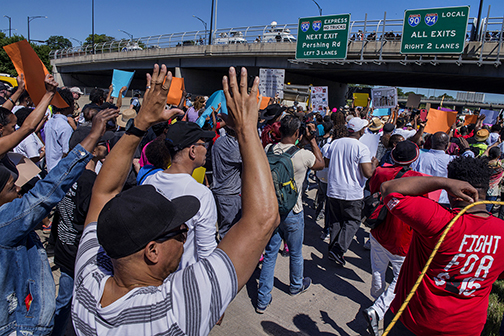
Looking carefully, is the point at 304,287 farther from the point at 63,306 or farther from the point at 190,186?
the point at 63,306

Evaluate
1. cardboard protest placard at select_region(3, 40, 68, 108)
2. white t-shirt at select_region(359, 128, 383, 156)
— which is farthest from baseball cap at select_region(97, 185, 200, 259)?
white t-shirt at select_region(359, 128, 383, 156)

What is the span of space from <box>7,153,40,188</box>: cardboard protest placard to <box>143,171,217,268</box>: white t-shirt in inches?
42.7

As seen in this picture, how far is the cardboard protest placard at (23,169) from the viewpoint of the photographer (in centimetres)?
258

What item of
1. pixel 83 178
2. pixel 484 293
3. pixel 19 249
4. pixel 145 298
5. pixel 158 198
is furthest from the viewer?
pixel 83 178

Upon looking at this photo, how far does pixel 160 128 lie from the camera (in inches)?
186

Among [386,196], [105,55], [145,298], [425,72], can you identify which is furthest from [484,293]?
[105,55]

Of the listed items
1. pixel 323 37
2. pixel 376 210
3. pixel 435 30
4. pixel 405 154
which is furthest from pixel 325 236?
pixel 323 37

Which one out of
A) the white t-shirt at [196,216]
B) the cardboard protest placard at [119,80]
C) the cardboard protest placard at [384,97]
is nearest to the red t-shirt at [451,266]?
the white t-shirt at [196,216]

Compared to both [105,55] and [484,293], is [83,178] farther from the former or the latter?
[105,55]

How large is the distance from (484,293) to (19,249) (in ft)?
10.1

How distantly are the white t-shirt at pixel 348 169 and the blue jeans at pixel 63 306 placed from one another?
3.48m

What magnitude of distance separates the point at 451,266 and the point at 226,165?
2.65m

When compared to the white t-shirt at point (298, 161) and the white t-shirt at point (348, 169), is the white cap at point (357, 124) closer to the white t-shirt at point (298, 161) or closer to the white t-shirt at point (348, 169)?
the white t-shirt at point (348, 169)

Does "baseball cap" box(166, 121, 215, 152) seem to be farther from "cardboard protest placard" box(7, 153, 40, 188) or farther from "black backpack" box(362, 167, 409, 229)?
"black backpack" box(362, 167, 409, 229)
